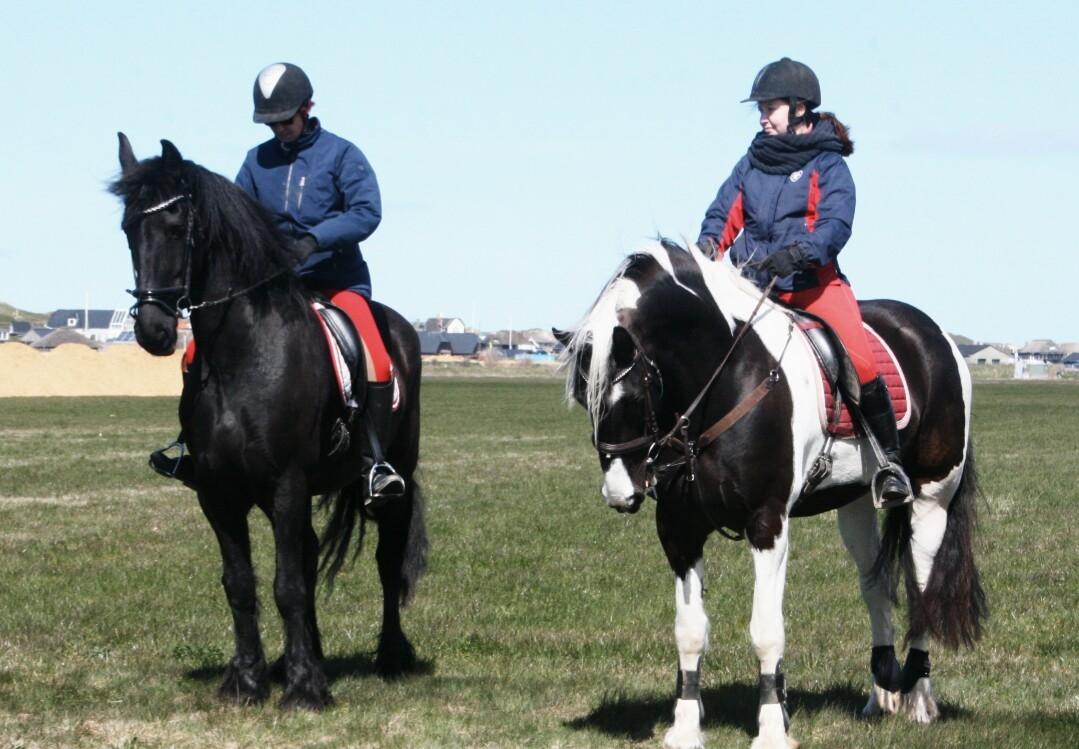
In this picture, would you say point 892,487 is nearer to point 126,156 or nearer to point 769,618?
point 769,618

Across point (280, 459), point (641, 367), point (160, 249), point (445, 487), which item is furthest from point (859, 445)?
point (445, 487)

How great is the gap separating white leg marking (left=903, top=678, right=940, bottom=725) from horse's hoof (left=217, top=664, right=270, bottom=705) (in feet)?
10.9

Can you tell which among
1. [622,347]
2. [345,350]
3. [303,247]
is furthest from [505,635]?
[622,347]

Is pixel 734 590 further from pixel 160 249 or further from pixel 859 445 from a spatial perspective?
pixel 160 249

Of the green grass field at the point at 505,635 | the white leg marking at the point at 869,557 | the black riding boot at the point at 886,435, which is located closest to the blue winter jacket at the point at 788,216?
the black riding boot at the point at 886,435

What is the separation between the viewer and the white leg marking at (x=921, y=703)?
7887mm

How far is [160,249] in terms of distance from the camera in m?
7.50

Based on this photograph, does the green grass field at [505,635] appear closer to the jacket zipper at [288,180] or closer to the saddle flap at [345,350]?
the saddle flap at [345,350]

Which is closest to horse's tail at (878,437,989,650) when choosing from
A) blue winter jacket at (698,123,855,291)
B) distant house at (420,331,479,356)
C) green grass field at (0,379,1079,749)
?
green grass field at (0,379,1079,749)

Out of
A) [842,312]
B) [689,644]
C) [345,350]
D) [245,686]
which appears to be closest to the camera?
[689,644]

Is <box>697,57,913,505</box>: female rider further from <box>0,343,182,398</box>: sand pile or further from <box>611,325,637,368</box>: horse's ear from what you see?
<box>0,343,182,398</box>: sand pile

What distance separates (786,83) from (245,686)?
4.12 meters

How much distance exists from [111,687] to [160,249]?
8.51 feet

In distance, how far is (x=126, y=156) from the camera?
7.78 m
